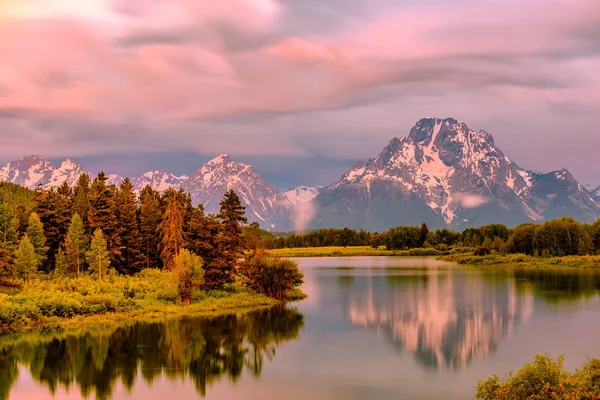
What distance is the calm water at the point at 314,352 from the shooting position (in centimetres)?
4103

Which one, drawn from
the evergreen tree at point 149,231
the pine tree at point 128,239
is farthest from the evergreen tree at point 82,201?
the evergreen tree at point 149,231

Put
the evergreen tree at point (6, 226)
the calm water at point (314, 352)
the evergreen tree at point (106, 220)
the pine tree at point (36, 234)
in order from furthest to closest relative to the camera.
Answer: the evergreen tree at point (106, 220), the pine tree at point (36, 234), the evergreen tree at point (6, 226), the calm water at point (314, 352)

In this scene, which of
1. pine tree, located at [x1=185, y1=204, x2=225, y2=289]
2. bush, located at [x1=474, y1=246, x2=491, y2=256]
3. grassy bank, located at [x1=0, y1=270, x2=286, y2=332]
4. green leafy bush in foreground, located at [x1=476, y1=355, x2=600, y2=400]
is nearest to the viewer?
green leafy bush in foreground, located at [x1=476, y1=355, x2=600, y2=400]

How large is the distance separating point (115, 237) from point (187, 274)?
28441 mm

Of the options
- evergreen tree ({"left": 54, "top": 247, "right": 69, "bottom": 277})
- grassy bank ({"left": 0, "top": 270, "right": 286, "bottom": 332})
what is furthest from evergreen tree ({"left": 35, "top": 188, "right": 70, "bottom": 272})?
grassy bank ({"left": 0, "top": 270, "right": 286, "bottom": 332})

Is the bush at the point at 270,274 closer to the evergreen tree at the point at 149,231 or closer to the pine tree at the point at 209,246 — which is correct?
the pine tree at the point at 209,246

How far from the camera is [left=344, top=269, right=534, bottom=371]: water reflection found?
53875mm

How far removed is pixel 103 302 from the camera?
2672 inches

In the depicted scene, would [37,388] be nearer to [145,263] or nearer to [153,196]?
[145,263]

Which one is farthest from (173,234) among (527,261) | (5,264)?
(527,261)

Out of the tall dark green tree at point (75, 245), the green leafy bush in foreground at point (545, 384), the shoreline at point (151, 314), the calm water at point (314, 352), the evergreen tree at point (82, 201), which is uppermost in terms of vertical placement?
the evergreen tree at point (82, 201)

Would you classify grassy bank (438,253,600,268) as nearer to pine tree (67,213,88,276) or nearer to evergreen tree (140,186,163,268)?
evergreen tree (140,186,163,268)

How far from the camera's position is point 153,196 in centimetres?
12519

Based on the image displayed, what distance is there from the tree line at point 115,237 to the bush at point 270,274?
228 cm
